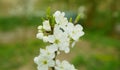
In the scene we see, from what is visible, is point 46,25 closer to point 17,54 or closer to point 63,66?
point 63,66

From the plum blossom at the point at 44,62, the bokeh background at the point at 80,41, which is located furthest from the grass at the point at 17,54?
the plum blossom at the point at 44,62

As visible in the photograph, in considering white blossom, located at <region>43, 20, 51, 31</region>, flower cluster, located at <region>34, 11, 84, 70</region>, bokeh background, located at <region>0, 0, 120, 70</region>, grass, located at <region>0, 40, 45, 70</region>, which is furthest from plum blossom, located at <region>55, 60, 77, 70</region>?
grass, located at <region>0, 40, 45, 70</region>

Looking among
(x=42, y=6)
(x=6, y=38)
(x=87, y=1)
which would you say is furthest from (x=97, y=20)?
(x=6, y=38)

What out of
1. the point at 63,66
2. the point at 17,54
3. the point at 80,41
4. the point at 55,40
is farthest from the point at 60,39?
the point at 80,41

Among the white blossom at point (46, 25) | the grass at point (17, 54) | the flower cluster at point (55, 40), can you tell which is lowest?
the flower cluster at point (55, 40)

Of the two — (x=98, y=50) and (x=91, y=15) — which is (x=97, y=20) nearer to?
(x=91, y=15)

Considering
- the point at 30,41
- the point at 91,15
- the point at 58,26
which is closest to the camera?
the point at 58,26

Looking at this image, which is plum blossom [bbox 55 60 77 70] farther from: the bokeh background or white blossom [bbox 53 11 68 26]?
the bokeh background

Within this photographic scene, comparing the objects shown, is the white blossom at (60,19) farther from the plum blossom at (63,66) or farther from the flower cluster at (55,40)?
the plum blossom at (63,66)
